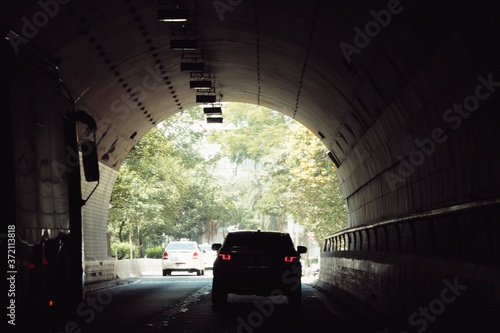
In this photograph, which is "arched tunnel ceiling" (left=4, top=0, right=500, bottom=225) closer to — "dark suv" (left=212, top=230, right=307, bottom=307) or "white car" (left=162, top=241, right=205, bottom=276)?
"dark suv" (left=212, top=230, right=307, bottom=307)

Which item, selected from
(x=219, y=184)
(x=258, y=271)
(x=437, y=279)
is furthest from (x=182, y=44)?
(x=219, y=184)

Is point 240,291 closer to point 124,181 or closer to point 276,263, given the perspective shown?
point 276,263

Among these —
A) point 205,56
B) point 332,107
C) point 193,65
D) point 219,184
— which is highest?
point 219,184

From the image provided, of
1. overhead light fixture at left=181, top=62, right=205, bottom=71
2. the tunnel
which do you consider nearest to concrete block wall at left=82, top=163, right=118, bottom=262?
the tunnel

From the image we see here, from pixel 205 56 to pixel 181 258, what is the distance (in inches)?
663

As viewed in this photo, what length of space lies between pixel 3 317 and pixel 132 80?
1971cm

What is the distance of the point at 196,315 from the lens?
53.4ft

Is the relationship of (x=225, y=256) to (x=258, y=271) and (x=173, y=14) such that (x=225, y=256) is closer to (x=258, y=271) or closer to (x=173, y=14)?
(x=258, y=271)

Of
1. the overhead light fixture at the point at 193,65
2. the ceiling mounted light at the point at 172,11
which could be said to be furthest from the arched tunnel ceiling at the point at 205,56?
the overhead light fixture at the point at 193,65

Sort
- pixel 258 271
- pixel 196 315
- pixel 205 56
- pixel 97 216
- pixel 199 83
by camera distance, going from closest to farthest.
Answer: pixel 196 315, pixel 258 271, pixel 205 56, pixel 199 83, pixel 97 216

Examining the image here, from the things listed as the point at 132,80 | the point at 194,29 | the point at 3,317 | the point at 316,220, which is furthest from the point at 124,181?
the point at 3,317

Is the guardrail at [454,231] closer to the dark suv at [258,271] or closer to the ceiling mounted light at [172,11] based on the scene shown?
the dark suv at [258,271]

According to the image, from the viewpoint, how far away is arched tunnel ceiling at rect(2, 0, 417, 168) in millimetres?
18578

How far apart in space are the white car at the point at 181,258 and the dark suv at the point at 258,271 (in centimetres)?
2292
